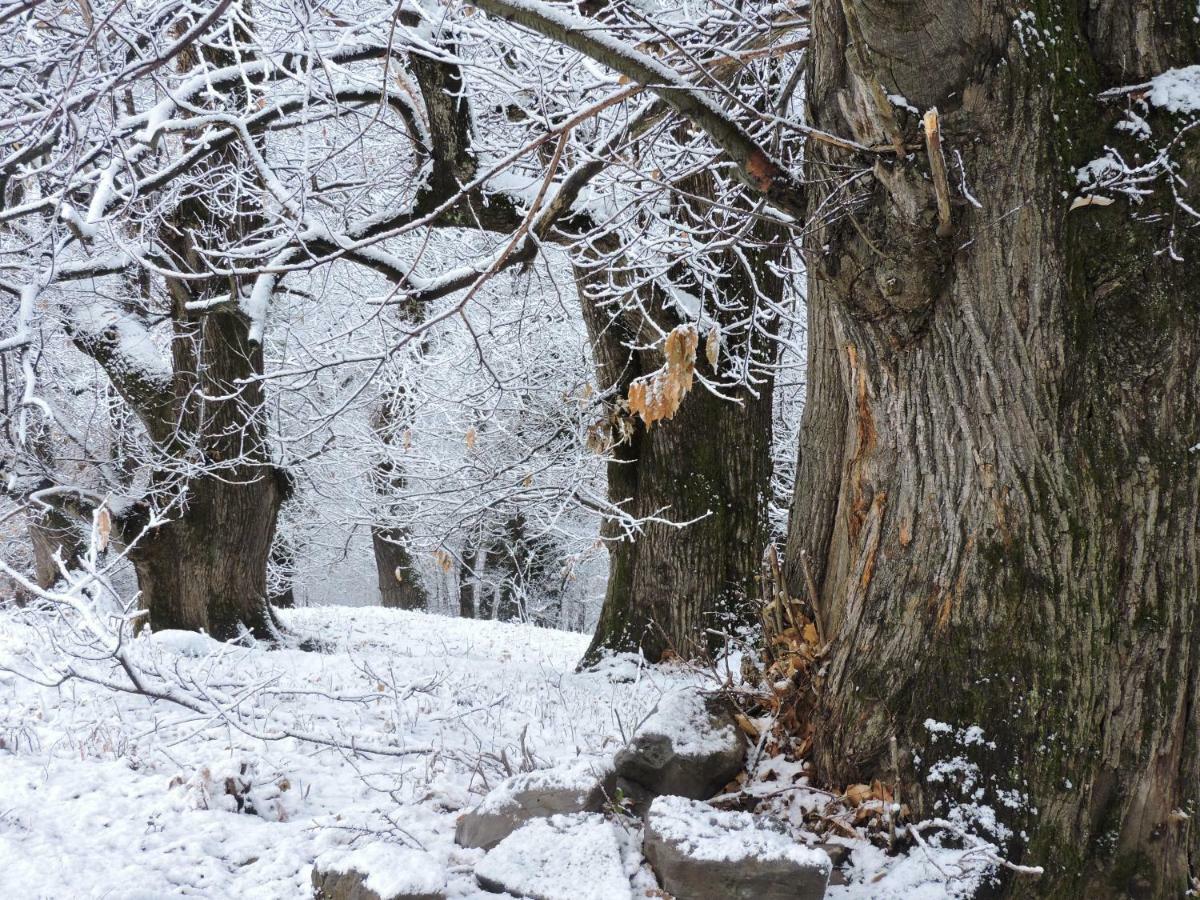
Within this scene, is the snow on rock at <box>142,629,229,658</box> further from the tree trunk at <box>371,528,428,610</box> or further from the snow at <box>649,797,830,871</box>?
the tree trunk at <box>371,528,428,610</box>

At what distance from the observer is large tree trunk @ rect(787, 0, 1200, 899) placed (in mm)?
2539

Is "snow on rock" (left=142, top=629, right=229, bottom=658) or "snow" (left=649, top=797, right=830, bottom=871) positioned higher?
"snow on rock" (left=142, top=629, right=229, bottom=658)

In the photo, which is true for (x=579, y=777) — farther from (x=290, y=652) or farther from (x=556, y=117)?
(x=290, y=652)

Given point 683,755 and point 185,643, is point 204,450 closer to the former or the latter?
point 185,643

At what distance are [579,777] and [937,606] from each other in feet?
4.32

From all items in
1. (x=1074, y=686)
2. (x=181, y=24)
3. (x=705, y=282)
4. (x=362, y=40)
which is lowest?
(x=1074, y=686)

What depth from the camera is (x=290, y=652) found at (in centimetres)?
678

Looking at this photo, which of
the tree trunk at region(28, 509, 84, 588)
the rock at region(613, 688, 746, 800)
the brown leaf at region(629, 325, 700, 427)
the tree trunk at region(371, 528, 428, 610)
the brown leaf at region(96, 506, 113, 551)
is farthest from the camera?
the tree trunk at region(371, 528, 428, 610)

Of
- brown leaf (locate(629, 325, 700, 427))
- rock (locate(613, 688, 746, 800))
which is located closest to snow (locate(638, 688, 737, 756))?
rock (locate(613, 688, 746, 800))

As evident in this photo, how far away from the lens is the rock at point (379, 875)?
255 cm

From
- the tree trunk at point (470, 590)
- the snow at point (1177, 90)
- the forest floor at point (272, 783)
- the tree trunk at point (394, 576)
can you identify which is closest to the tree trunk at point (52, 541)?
the tree trunk at point (394, 576)

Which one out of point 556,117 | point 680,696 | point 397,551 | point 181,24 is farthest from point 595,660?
point 397,551

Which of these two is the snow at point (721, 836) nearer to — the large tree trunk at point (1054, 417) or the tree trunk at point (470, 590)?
the large tree trunk at point (1054, 417)

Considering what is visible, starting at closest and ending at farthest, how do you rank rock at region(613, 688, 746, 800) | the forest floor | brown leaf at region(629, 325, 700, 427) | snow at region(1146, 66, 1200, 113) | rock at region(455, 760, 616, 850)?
snow at region(1146, 66, 1200, 113) < the forest floor < rock at region(455, 760, 616, 850) < rock at region(613, 688, 746, 800) < brown leaf at region(629, 325, 700, 427)
